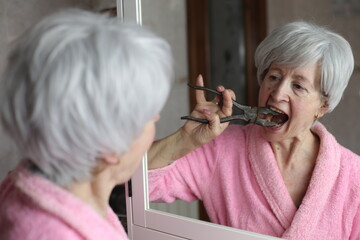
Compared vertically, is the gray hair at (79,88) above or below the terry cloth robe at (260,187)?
above

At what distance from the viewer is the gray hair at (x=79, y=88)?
1.39 feet

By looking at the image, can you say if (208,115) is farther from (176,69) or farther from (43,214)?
(43,214)

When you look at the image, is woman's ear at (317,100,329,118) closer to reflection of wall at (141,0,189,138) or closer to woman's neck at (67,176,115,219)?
reflection of wall at (141,0,189,138)

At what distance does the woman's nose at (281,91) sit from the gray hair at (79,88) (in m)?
0.33

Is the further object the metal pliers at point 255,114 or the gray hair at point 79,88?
the metal pliers at point 255,114

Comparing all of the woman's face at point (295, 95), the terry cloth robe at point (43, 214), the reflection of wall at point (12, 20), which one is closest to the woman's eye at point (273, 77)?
the woman's face at point (295, 95)

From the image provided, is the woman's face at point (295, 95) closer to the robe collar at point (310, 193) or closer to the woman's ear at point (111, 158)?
the robe collar at point (310, 193)

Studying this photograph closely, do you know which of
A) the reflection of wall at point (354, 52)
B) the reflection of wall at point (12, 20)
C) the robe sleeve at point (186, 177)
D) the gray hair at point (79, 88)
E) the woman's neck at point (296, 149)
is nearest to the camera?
the gray hair at point (79, 88)

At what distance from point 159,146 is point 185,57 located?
202 mm

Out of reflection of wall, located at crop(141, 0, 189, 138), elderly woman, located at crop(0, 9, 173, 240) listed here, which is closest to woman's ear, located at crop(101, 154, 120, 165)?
elderly woman, located at crop(0, 9, 173, 240)

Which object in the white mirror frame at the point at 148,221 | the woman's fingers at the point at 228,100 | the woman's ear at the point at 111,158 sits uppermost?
the woman's ear at the point at 111,158

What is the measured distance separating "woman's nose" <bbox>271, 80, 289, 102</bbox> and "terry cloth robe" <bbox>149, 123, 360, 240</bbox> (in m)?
0.07

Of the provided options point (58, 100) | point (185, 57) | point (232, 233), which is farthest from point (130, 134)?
point (185, 57)

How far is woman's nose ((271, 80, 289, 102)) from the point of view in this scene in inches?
29.1
